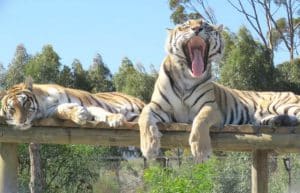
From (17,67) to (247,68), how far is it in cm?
532

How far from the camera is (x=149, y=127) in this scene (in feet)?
13.2

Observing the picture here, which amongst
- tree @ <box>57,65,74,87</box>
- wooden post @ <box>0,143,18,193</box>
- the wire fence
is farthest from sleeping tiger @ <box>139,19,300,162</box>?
tree @ <box>57,65,74,87</box>

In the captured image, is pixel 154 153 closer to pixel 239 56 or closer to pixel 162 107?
pixel 162 107

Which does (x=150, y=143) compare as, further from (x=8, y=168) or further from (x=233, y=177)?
(x=233, y=177)

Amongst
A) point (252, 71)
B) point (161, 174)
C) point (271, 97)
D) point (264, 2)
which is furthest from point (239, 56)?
point (271, 97)

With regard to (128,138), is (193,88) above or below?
above

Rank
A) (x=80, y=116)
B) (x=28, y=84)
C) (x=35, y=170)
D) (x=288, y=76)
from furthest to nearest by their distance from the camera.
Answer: (x=288, y=76) < (x=35, y=170) < (x=28, y=84) < (x=80, y=116)

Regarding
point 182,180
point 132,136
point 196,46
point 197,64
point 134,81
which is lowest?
point 182,180

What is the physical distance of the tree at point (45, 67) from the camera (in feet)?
44.8

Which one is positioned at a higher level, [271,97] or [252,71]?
[252,71]

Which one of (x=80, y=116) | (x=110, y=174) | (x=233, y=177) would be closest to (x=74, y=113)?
(x=80, y=116)

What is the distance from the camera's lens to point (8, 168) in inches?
176

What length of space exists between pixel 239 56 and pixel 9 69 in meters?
5.26

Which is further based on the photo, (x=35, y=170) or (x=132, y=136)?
(x=35, y=170)
